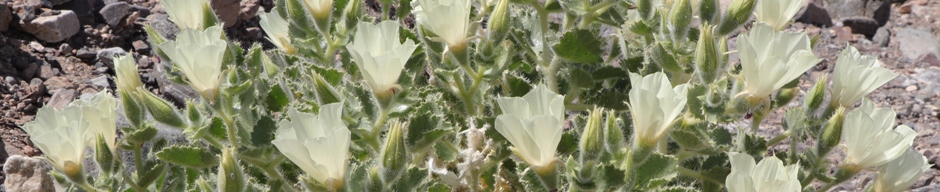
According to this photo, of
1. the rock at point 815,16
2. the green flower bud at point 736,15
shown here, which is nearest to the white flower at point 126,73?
the green flower bud at point 736,15

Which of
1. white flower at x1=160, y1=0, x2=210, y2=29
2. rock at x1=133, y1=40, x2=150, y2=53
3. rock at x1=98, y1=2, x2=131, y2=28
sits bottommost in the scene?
rock at x1=133, y1=40, x2=150, y2=53

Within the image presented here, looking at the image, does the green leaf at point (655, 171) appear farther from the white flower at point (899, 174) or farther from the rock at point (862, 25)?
the rock at point (862, 25)

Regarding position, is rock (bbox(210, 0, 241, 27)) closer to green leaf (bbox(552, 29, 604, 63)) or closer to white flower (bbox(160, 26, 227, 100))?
white flower (bbox(160, 26, 227, 100))

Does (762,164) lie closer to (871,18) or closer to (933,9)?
(871,18)

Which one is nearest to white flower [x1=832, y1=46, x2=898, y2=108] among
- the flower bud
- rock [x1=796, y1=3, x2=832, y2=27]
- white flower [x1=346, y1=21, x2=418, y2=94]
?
the flower bud

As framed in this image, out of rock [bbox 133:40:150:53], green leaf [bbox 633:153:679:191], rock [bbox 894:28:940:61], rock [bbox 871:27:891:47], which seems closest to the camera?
green leaf [bbox 633:153:679:191]

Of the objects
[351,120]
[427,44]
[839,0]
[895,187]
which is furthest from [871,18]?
[351,120]
